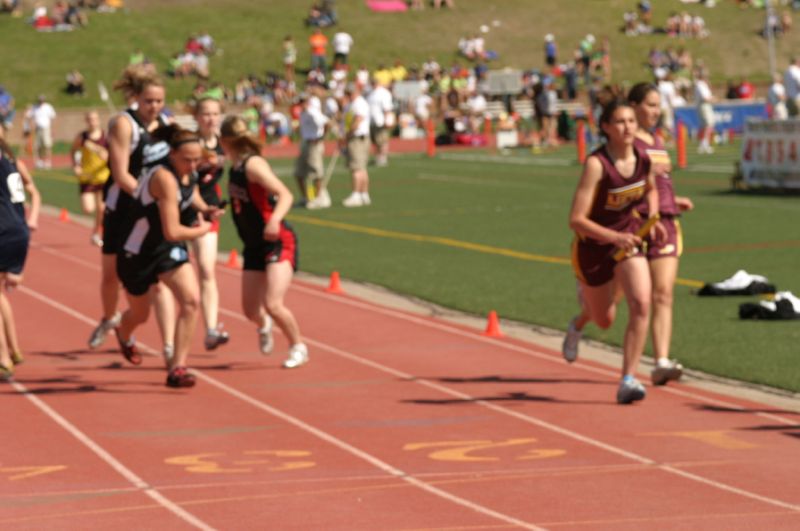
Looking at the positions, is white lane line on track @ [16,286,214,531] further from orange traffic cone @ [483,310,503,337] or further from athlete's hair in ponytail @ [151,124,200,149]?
orange traffic cone @ [483,310,503,337]

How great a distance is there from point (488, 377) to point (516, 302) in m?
3.86

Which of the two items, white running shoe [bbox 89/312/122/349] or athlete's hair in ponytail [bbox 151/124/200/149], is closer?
athlete's hair in ponytail [bbox 151/124/200/149]

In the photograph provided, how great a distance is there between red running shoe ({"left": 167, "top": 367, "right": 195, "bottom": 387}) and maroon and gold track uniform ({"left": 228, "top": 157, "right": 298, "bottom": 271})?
103cm

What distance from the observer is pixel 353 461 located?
32.3 feet

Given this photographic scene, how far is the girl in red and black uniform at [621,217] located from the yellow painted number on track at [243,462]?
2438 mm

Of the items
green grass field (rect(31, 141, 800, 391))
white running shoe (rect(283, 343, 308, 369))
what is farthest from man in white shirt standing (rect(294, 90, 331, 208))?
white running shoe (rect(283, 343, 308, 369))

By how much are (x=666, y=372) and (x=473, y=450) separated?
7.43 ft

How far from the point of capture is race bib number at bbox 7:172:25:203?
1275 centimetres

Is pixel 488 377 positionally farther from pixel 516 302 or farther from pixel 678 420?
pixel 516 302

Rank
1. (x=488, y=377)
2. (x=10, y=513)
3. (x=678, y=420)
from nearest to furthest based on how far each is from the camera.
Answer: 1. (x=10, y=513)
2. (x=678, y=420)
3. (x=488, y=377)

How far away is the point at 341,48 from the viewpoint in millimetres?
63781

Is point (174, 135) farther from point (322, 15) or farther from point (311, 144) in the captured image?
point (322, 15)

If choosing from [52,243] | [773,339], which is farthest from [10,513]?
[52,243]

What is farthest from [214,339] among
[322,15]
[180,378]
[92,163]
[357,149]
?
[322,15]
